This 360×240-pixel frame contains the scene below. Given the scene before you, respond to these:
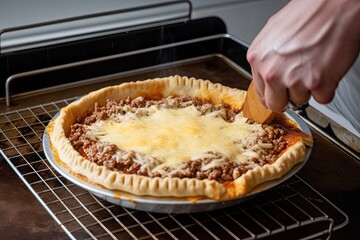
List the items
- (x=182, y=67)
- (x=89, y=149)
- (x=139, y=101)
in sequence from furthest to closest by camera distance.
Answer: (x=182, y=67) < (x=139, y=101) < (x=89, y=149)

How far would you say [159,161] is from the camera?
1766 millimetres

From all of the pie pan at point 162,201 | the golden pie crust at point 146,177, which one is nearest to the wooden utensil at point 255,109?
the golden pie crust at point 146,177

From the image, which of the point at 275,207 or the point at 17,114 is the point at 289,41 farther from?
the point at 17,114

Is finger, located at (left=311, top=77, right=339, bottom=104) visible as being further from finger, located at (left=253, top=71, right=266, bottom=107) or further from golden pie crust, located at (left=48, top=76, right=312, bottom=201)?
golden pie crust, located at (left=48, top=76, right=312, bottom=201)

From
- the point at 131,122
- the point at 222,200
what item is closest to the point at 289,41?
the point at 222,200

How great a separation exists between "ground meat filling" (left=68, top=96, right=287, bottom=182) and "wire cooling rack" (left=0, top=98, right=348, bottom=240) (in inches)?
4.0

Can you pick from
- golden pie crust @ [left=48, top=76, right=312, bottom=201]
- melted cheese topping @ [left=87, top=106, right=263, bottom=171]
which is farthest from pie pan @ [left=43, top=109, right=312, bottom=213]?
melted cheese topping @ [left=87, top=106, right=263, bottom=171]

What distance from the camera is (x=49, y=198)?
5.94ft

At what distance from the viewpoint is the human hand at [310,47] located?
4.45 ft

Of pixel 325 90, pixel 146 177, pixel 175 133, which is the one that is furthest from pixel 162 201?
pixel 325 90

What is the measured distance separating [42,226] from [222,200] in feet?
1.53

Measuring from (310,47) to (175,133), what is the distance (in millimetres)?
635

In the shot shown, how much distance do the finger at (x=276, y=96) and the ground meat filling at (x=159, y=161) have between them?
9.7 inches

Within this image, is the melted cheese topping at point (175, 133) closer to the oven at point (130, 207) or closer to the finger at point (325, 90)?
the oven at point (130, 207)
